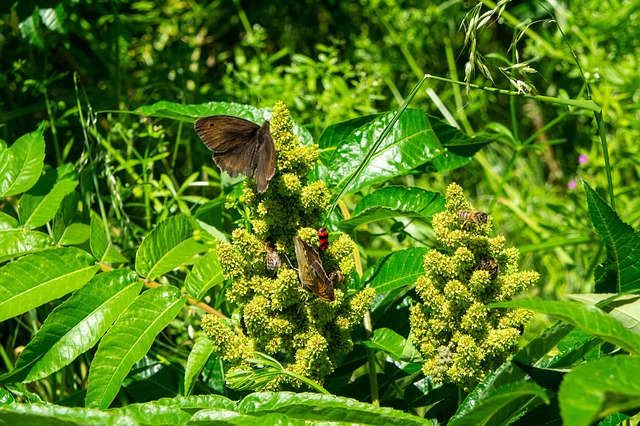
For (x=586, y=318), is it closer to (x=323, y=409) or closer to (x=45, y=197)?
(x=323, y=409)

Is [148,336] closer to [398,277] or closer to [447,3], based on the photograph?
[398,277]

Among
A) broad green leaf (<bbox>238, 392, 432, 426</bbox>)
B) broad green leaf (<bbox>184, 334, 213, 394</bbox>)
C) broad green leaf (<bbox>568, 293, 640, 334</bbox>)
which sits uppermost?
broad green leaf (<bbox>568, 293, 640, 334</bbox>)

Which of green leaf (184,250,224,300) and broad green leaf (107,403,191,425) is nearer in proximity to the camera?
broad green leaf (107,403,191,425)

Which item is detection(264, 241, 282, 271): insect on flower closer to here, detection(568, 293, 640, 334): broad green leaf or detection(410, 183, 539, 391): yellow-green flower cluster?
detection(410, 183, 539, 391): yellow-green flower cluster

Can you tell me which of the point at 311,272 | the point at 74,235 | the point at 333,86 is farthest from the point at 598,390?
the point at 333,86

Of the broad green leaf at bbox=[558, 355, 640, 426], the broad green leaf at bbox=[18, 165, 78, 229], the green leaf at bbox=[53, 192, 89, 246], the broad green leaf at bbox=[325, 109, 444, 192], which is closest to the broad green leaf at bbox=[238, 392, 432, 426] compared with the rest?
the broad green leaf at bbox=[558, 355, 640, 426]

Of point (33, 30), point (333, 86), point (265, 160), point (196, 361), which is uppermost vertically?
point (33, 30)

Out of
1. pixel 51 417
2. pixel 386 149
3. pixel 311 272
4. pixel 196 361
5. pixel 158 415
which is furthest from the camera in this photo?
pixel 386 149

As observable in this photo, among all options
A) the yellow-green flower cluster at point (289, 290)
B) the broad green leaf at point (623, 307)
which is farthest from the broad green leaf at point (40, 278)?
the broad green leaf at point (623, 307)
